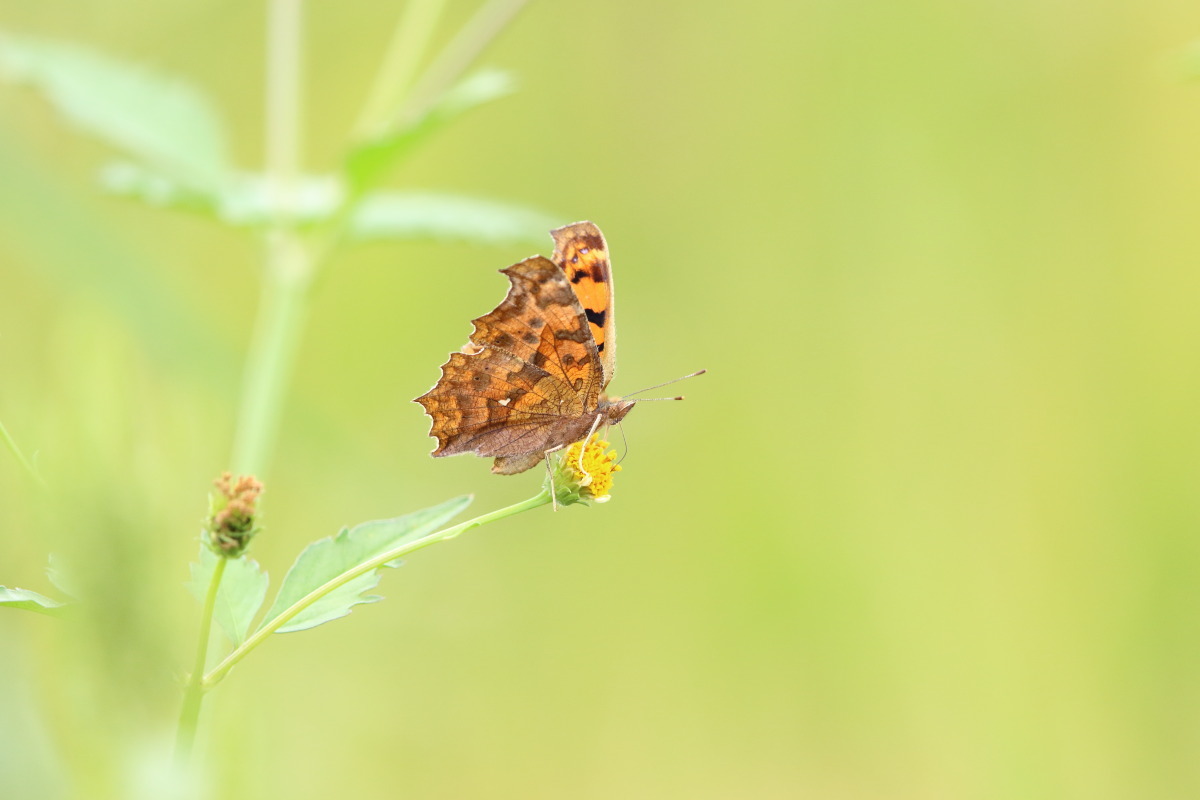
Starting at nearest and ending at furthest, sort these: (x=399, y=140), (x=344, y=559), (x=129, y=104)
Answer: (x=344, y=559) → (x=399, y=140) → (x=129, y=104)

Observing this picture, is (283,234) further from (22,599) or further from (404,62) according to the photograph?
(22,599)

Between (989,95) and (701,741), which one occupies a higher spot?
(989,95)

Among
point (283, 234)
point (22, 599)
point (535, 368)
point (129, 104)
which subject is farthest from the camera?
point (129, 104)

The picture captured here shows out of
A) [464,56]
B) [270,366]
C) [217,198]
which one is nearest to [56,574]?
[270,366]

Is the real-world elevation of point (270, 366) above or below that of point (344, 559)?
above

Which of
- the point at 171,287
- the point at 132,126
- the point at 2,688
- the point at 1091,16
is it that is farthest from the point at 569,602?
the point at 1091,16

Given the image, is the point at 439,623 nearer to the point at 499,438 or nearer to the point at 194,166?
the point at 499,438

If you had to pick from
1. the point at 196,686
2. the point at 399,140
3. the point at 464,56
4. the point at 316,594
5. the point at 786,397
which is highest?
the point at 464,56

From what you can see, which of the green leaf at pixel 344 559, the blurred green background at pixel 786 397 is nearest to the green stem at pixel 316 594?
the green leaf at pixel 344 559
